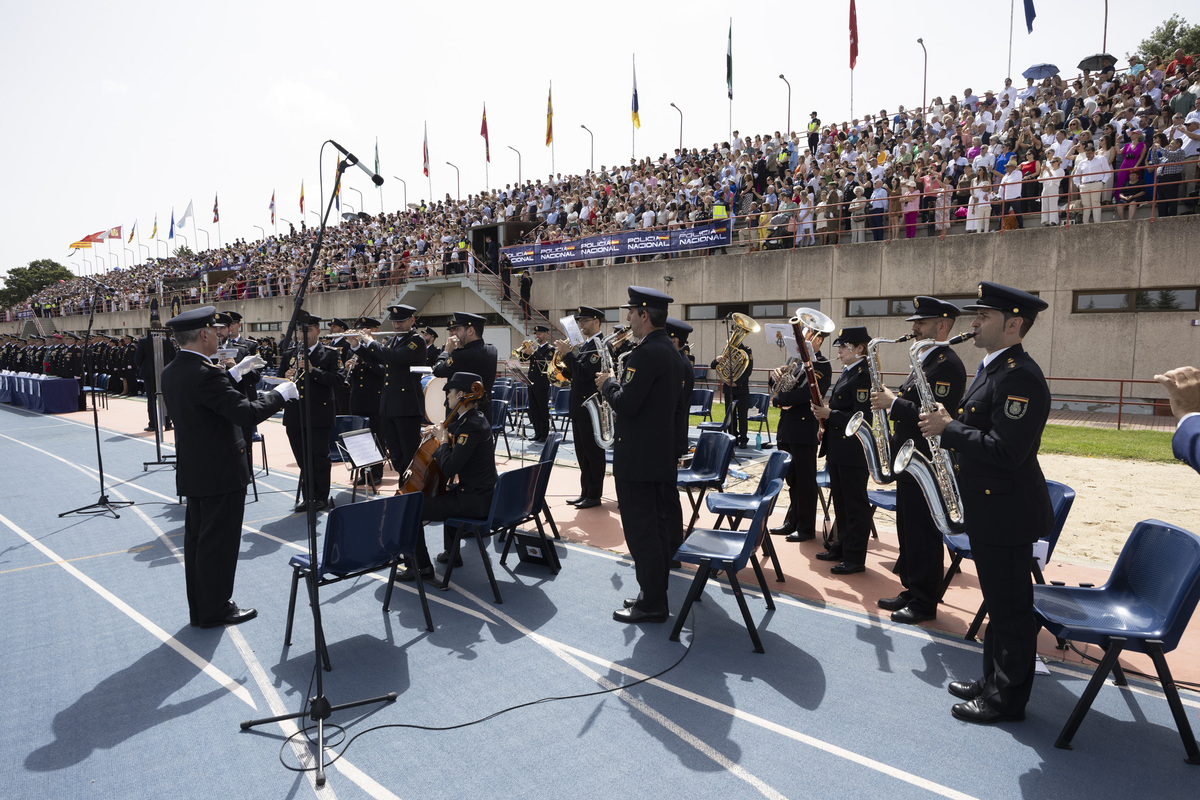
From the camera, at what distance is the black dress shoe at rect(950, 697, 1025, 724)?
148 inches

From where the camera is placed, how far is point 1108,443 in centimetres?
1127

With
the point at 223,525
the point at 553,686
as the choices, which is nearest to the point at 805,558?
the point at 553,686

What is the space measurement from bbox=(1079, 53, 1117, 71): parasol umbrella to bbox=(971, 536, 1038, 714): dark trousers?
1923 centimetres

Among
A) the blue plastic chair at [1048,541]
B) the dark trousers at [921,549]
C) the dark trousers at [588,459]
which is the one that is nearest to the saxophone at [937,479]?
the blue plastic chair at [1048,541]

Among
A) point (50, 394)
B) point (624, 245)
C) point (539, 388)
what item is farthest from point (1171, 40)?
point (50, 394)

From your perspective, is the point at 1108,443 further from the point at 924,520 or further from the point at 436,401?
the point at 436,401

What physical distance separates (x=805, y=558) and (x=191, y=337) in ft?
18.8

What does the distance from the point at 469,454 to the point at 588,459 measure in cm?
301

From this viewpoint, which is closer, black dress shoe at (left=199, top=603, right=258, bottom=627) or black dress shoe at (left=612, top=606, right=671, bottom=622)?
black dress shoe at (left=612, top=606, right=671, bottom=622)

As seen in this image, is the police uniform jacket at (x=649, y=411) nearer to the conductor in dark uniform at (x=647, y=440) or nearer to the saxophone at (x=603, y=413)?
the conductor in dark uniform at (x=647, y=440)

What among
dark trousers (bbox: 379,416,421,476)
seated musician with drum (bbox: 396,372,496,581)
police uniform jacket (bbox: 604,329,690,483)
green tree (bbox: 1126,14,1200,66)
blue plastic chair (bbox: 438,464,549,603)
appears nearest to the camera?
A: police uniform jacket (bbox: 604,329,690,483)

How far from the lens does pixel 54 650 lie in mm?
4930

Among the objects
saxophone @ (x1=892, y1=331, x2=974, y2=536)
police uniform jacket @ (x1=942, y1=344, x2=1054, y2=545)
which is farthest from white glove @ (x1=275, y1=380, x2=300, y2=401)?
police uniform jacket @ (x1=942, y1=344, x2=1054, y2=545)

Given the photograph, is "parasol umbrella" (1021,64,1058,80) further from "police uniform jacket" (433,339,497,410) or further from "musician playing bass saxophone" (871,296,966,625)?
"police uniform jacket" (433,339,497,410)
